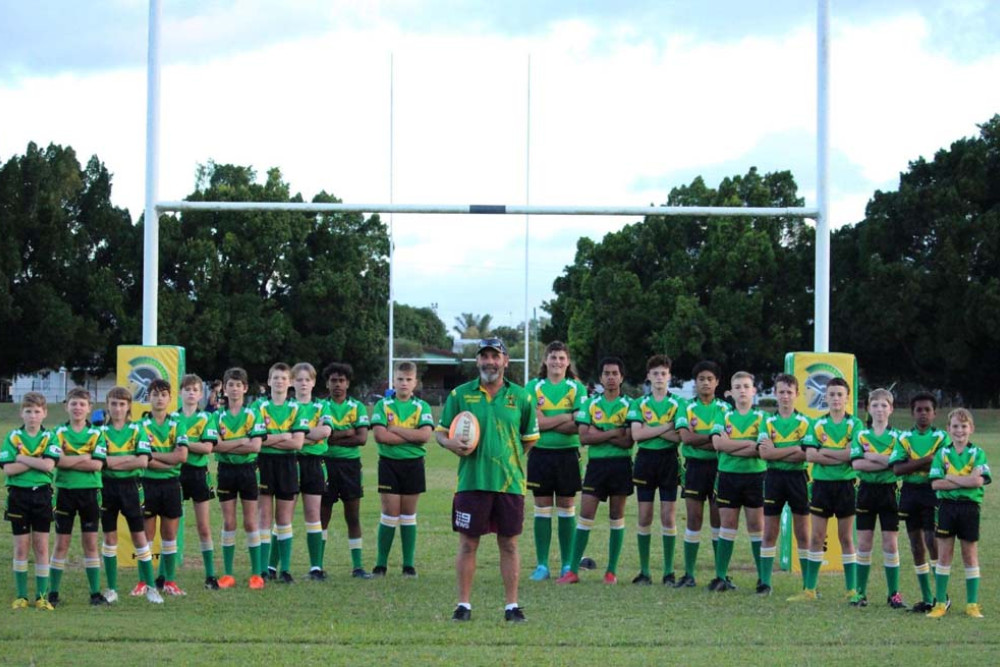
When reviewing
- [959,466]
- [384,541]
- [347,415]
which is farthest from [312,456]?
[959,466]

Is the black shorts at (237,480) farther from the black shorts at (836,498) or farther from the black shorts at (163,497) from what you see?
the black shorts at (836,498)

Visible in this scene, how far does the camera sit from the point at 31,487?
29.3 ft

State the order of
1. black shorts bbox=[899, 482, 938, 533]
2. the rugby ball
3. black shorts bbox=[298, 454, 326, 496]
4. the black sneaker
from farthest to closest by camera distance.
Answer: black shorts bbox=[298, 454, 326, 496], black shorts bbox=[899, 482, 938, 533], the black sneaker, the rugby ball

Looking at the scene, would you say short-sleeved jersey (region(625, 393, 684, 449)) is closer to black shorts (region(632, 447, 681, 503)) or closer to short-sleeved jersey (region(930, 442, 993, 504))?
black shorts (region(632, 447, 681, 503))

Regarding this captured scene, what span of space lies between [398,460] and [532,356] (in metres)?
52.0

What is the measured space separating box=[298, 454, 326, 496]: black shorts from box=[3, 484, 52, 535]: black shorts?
2193mm

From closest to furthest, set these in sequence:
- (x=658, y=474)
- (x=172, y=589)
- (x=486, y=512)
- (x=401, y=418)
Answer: (x=486, y=512), (x=172, y=589), (x=658, y=474), (x=401, y=418)

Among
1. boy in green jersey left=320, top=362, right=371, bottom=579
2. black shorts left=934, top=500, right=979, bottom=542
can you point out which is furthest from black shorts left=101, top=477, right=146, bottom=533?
black shorts left=934, top=500, right=979, bottom=542

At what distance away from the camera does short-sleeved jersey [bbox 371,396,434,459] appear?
10.5 meters

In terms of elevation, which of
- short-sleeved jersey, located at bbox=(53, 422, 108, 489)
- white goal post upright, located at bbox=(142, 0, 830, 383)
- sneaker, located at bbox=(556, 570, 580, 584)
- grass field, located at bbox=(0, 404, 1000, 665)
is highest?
white goal post upright, located at bbox=(142, 0, 830, 383)

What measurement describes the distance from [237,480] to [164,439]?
730 millimetres

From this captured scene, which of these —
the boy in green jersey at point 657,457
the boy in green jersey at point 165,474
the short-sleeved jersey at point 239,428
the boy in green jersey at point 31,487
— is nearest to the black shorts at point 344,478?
the short-sleeved jersey at point 239,428

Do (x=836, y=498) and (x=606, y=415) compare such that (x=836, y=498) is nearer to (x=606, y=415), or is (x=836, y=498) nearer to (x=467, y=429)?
(x=606, y=415)

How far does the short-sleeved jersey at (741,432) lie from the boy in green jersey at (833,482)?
43 cm
